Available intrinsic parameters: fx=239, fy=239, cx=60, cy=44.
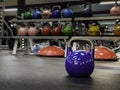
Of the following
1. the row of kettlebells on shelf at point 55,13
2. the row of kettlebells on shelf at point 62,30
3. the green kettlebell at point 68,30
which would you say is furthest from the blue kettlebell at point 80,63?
the row of kettlebells on shelf at point 55,13

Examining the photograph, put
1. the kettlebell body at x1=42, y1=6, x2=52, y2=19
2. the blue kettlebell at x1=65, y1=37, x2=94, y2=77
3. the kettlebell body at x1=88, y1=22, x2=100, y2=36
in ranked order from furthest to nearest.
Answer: the kettlebell body at x1=42, y1=6, x2=52, y2=19 → the kettlebell body at x1=88, y1=22, x2=100, y2=36 → the blue kettlebell at x1=65, y1=37, x2=94, y2=77

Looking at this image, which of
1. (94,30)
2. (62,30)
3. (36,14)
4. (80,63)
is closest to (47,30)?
(62,30)

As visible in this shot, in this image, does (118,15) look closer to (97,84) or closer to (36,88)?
(97,84)

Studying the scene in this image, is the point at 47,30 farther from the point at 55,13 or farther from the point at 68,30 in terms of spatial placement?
the point at 68,30

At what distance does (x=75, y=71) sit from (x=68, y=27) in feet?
8.99

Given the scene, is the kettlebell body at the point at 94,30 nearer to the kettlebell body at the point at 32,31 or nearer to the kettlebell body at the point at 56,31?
the kettlebell body at the point at 56,31

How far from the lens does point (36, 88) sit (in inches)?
76.4

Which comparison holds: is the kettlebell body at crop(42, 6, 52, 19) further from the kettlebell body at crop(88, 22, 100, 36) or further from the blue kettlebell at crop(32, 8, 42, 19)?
the kettlebell body at crop(88, 22, 100, 36)

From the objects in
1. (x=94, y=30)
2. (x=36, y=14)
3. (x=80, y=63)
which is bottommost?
(x=80, y=63)

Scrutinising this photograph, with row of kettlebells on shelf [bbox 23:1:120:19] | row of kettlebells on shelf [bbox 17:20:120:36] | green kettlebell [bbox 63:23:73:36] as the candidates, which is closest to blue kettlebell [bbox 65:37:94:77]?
row of kettlebells on shelf [bbox 17:20:120:36]

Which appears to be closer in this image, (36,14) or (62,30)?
(62,30)

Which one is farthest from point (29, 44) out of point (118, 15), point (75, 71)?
point (75, 71)

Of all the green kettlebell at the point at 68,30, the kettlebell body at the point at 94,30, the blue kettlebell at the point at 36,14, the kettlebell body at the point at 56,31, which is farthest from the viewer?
the blue kettlebell at the point at 36,14

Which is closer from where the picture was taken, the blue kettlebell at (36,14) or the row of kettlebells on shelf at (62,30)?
the row of kettlebells on shelf at (62,30)
